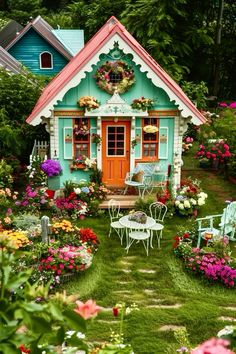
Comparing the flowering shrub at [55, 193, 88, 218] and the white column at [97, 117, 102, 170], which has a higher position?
the white column at [97, 117, 102, 170]

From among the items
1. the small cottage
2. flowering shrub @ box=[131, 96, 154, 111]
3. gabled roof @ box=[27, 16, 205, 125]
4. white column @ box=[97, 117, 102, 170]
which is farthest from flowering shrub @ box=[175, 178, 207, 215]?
flowering shrub @ box=[131, 96, 154, 111]

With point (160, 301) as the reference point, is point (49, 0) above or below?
above

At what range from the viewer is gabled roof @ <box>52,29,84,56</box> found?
2936 cm

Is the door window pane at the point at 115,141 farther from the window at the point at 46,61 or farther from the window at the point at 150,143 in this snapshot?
the window at the point at 46,61

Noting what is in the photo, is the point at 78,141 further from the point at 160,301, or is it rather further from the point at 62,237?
the point at 160,301

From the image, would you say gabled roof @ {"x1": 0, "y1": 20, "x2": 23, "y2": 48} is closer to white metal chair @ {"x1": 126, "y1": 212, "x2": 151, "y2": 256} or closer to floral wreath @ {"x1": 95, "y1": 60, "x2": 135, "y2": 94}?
floral wreath @ {"x1": 95, "y1": 60, "x2": 135, "y2": 94}

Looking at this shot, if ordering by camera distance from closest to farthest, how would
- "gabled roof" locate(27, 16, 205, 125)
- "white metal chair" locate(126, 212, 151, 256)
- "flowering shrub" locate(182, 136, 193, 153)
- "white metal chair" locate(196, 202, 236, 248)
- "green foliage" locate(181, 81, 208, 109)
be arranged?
"white metal chair" locate(126, 212, 151, 256) → "white metal chair" locate(196, 202, 236, 248) → "gabled roof" locate(27, 16, 205, 125) → "flowering shrub" locate(182, 136, 193, 153) → "green foliage" locate(181, 81, 208, 109)

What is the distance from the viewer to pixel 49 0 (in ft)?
193

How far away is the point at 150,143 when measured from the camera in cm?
1459

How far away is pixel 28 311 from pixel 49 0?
200ft

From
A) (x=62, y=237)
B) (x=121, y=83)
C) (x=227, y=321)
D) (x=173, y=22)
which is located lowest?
(x=227, y=321)

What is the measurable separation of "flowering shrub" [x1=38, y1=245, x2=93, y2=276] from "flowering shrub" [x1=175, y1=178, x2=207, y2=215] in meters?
3.83

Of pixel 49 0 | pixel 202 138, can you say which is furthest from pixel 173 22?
pixel 49 0

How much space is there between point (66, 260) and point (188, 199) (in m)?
4.90
